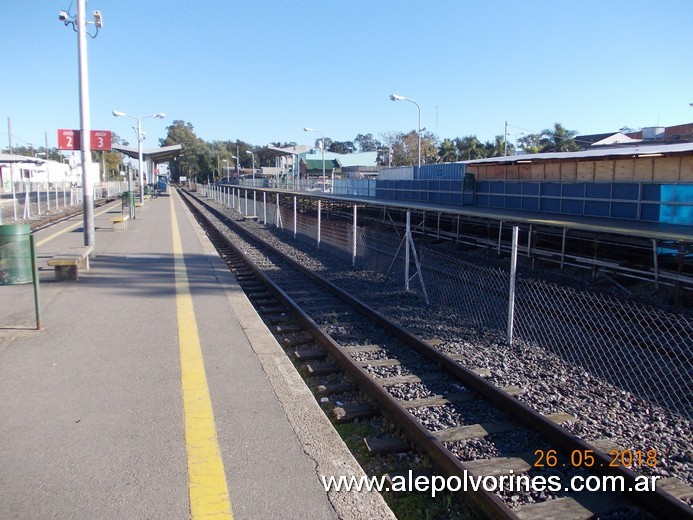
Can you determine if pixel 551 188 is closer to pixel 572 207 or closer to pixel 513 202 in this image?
pixel 572 207

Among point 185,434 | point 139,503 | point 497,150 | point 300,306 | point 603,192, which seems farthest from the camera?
point 497,150

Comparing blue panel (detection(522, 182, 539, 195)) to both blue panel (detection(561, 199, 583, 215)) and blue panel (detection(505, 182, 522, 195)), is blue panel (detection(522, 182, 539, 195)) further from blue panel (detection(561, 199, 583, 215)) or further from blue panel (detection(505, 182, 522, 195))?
blue panel (detection(561, 199, 583, 215))

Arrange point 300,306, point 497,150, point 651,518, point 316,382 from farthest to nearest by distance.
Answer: point 497,150 → point 300,306 → point 316,382 → point 651,518

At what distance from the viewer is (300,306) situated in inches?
373

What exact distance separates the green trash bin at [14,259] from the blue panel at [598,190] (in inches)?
691

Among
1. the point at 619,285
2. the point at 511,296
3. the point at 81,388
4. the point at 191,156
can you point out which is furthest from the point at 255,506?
the point at 191,156

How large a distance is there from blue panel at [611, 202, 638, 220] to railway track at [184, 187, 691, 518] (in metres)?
12.7

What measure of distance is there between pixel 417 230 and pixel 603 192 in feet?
21.8

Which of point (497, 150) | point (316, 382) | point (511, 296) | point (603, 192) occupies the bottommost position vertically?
point (316, 382)

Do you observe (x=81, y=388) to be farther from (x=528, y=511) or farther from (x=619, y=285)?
(x=619, y=285)

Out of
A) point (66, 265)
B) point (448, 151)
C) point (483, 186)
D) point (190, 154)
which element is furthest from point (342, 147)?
point (66, 265)

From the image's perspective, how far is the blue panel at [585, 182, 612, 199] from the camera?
1915cm

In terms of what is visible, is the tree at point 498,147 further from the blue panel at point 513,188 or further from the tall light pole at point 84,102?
the tall light pole at point 84,102

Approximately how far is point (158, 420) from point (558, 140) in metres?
78.4
